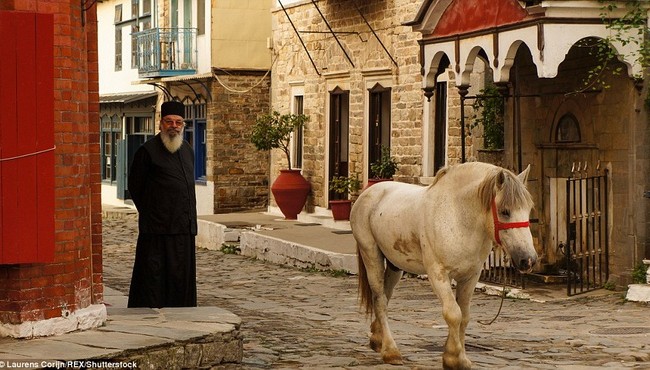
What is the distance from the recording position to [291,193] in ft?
85.3

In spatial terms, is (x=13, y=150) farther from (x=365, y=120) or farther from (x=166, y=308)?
(x=365, y=120)

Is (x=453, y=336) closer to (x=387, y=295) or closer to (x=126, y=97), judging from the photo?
(x=387, y=295)

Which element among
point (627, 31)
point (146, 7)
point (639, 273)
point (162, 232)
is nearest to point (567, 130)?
point (627, 31)

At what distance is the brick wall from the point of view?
30359mm

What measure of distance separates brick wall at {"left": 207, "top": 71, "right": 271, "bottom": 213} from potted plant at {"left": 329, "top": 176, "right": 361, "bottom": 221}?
278 inches

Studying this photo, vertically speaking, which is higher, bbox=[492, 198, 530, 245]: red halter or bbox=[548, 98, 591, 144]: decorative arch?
bbox=[548, 98, 591, 144]: decorative arch

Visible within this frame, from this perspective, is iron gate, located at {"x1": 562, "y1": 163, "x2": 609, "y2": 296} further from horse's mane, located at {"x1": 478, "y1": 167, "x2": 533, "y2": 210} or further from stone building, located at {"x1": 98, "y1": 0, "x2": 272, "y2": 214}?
stone building, located at {"x1": 98, "y1": 0, "x2": 272, "y2": 214}

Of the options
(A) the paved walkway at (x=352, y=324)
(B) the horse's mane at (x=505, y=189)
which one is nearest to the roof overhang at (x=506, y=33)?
(A) the paved walkway at (x=352, y=324)

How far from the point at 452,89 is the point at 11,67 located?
1213 cm

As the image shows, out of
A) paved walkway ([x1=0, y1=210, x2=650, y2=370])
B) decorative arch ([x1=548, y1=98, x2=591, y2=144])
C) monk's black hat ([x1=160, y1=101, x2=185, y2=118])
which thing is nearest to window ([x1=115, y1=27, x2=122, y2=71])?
paved walkway ([x1=0, y1=210, x2=650, y2=370])

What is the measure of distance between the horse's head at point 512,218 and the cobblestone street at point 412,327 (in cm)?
109

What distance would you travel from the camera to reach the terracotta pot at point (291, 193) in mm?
26000

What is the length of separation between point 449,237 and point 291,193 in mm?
16641

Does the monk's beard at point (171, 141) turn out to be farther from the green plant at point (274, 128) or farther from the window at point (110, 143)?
the window at point (110, 143)
